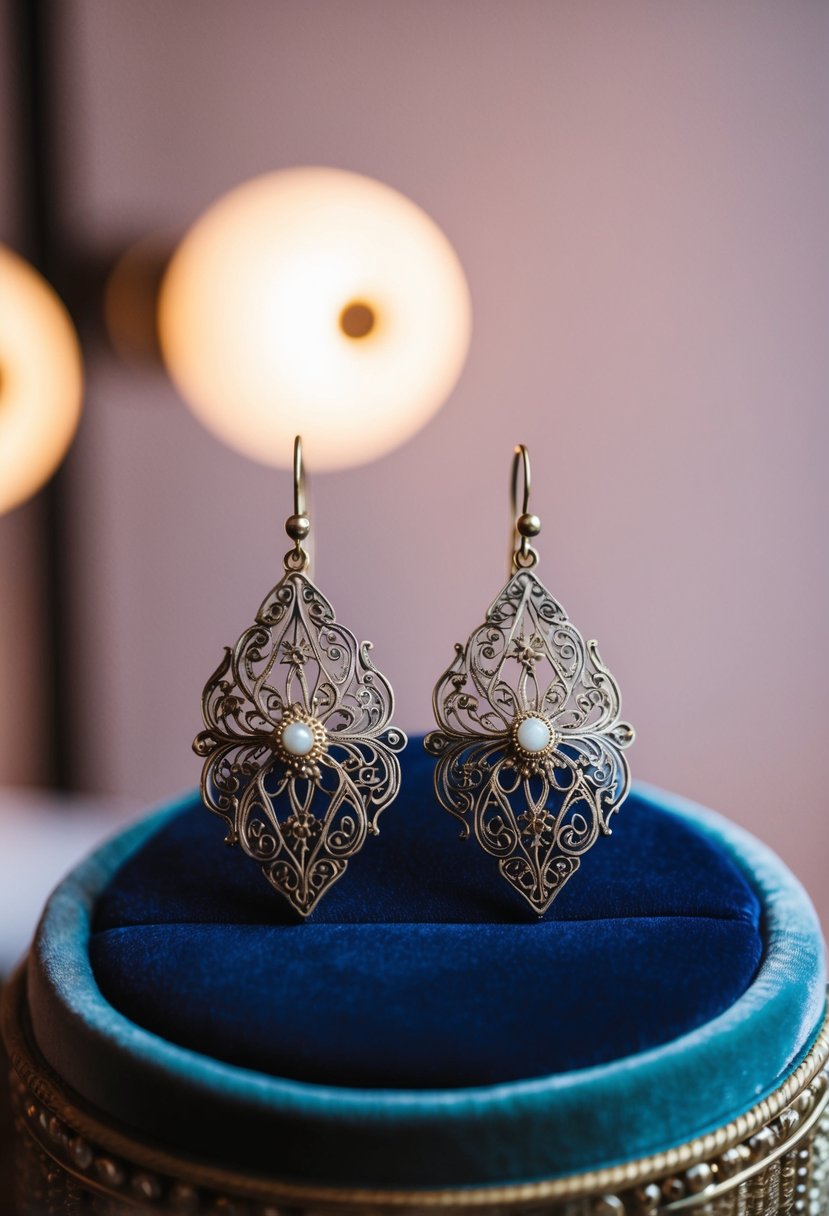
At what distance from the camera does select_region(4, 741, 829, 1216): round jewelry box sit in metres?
0.56

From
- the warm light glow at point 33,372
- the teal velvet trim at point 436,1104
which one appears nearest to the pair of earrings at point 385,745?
the teal velvet trim at point 436,1104

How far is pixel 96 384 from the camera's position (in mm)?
1619

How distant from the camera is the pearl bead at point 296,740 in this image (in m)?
0.74

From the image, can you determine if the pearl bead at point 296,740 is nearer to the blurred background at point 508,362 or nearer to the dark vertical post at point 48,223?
the blurred background at point 508,362

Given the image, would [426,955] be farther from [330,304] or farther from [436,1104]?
[330,304]

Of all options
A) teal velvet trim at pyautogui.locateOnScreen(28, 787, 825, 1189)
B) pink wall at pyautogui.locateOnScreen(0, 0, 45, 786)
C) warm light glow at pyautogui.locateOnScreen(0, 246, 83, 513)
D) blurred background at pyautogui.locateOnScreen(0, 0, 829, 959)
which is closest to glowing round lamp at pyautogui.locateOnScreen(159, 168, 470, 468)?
blurred background at pyautogui.locateOnScreen(0, 0, 829, 959)

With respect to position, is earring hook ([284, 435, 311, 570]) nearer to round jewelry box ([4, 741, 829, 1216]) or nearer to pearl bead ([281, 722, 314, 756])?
pearl bead ([281, 722, 314, 756])

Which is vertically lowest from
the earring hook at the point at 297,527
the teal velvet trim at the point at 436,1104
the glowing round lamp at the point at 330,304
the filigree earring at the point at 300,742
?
the teal velvet trim at the point at 436,1104

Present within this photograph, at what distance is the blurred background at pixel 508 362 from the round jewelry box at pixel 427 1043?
79cm

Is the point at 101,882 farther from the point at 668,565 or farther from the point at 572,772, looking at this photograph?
the point at 668,565

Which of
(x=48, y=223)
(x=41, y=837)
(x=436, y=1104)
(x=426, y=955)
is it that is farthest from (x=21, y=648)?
(x=436, y=1104)

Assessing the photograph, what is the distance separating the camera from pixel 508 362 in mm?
1515

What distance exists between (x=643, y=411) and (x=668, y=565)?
22cm

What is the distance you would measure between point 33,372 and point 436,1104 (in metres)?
1.34
